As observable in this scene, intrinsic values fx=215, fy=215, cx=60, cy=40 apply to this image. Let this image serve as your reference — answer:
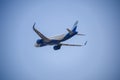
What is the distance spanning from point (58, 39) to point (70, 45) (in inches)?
258

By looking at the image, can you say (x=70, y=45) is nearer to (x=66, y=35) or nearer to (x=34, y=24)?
(x=66, y=35)

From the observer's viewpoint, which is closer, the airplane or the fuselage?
the airplane

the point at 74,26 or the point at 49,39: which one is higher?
the point at 74,26

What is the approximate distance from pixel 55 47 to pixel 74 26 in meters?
9.63

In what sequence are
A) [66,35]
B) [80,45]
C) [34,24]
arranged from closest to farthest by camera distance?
[34,24], [66,35], [80,45]

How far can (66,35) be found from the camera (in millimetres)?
59469

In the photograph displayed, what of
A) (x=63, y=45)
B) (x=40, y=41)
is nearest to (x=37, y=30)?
(x=40, y=41)

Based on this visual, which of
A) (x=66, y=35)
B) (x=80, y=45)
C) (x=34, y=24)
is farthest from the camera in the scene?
(x=80, y=45)

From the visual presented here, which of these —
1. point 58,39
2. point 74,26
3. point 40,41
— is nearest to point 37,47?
point 40,41

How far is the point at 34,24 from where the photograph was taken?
177 ft

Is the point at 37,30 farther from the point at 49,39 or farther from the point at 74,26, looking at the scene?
the point at 74,26

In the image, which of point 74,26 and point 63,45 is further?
point 63,45

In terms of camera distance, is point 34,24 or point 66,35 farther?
point 66,35

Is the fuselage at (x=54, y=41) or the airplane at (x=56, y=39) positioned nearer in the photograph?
the airplane at (x=56, y=39)
